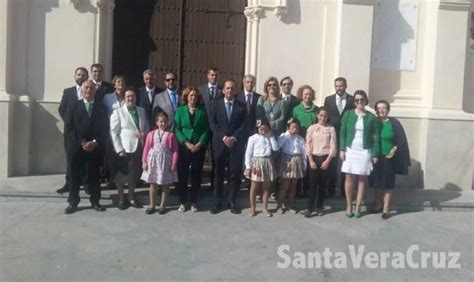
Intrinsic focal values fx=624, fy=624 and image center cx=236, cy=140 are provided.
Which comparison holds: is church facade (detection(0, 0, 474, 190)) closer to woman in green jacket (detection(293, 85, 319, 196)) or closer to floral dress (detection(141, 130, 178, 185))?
woman in green jacket (detection(293, 85, 319, 196))

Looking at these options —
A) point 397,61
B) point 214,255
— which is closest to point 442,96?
point 397,61

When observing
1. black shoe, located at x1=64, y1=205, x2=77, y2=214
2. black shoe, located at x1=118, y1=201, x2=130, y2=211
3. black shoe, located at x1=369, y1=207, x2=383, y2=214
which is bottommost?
black shoe, located at x1=64, y1=205, x2=77, y2=214

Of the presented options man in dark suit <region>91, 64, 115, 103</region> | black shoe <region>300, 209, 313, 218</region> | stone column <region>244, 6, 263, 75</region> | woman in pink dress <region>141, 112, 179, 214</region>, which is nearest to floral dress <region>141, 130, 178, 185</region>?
woman in pink dress <region>141, 112, 179, 214</region>

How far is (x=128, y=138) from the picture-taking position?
7.93 metres

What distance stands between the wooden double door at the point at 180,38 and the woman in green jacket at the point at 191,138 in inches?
88.0

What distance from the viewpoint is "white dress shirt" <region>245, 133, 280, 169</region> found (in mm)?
7867

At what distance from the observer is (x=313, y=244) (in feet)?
22.9

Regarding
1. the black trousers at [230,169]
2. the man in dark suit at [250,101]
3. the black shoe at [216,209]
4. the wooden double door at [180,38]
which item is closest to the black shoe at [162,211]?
the black shoe at [216,209]

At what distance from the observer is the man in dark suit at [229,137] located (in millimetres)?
8055

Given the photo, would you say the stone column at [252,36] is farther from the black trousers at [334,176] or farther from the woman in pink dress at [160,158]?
the woman in pink dress at [160,158]

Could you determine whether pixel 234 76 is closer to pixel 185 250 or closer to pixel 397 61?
pixel 397 61

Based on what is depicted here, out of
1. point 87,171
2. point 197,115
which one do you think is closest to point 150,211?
point 87,171

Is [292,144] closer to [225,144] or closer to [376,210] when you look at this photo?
[225,144]

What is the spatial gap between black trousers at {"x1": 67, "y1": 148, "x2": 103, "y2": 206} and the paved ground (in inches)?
8.8
